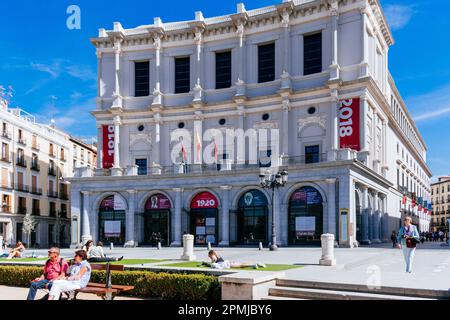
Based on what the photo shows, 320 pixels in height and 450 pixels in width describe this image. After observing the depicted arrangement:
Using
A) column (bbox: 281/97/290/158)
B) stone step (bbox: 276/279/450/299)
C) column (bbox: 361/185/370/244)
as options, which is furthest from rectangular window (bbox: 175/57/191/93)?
stone step (bbox: 276/279/450/299)

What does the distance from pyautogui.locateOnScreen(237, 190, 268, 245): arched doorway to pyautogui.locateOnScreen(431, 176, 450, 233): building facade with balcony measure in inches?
3387

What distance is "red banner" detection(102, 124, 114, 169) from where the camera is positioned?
47406 mm

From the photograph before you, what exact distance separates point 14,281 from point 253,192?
24741 millimetres

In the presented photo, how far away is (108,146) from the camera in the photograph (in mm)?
47781

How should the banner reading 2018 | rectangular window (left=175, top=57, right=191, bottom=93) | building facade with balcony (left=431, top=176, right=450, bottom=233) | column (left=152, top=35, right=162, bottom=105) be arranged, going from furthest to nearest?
building facade with balcony (left=431, top=176, right=450, bottom=233), rectangular window (left=175, top=57, right=191, bottom=93), column (left=152, top=35, right=162, bottom=105), the banner reading 2018

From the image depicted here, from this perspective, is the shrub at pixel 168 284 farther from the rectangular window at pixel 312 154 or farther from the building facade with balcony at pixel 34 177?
the building facade with balcony at pixel 34 177

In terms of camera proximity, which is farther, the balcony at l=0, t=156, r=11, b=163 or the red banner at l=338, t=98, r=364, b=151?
the balcony at l=0, t=156, r=11, b=163

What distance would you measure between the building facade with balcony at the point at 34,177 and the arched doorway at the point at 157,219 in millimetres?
14972

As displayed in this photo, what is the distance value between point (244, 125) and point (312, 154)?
672cm

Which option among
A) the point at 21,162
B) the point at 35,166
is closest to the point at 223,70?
the point at 21,162

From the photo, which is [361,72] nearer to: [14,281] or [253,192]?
[253,192]

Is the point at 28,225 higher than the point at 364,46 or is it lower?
lower

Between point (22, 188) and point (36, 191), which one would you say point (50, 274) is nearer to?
point (22, 188)

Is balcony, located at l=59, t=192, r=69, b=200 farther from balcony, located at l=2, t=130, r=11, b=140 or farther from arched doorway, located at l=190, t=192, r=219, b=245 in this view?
arched doorway, located at l=190, t=192, r=219, b=245
